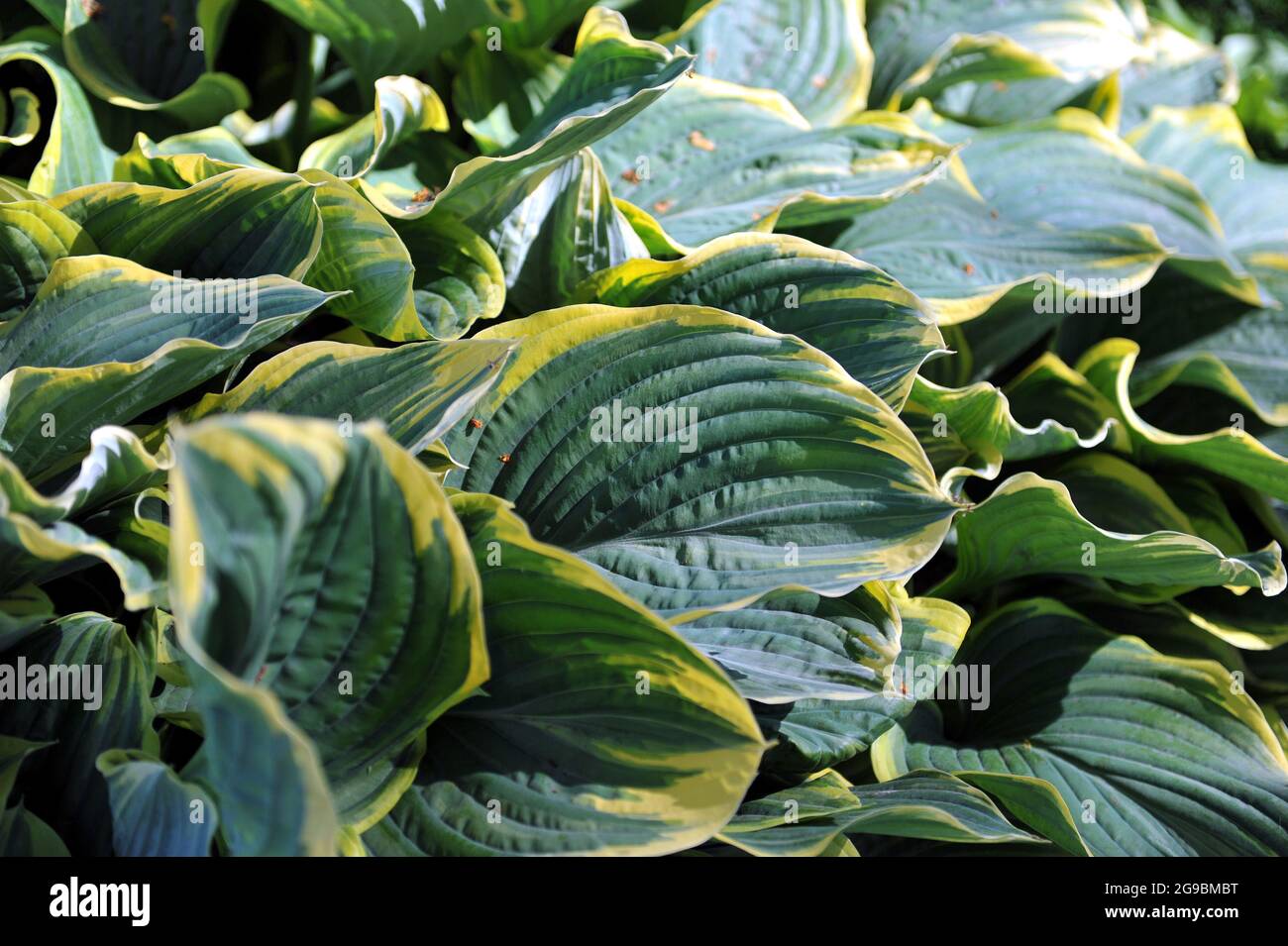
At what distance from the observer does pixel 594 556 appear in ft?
2.63

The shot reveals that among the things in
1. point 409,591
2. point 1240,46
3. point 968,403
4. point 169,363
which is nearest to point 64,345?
point 169,363

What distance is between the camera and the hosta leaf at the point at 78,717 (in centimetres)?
71

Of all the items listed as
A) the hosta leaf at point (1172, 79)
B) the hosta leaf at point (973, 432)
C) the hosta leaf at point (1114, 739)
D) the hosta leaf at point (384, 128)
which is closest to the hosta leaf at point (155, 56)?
the hosta leaf at point (384, 128)

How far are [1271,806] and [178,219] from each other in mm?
1004

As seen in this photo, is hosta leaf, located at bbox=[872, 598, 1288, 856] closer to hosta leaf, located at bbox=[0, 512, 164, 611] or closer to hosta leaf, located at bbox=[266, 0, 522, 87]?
hosta leaf, located at bbox=[0, 512, 164, 611]

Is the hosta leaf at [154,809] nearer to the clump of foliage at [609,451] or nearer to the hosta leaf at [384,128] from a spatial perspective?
the clump of foliage at [609,451]

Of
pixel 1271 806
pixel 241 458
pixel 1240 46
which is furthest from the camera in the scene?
pixel 1240 46

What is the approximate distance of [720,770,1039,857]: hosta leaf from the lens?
74 cm

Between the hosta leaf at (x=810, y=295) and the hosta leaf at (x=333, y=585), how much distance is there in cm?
39

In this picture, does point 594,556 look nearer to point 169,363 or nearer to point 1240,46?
point 169,363

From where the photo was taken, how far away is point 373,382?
2.49 feet

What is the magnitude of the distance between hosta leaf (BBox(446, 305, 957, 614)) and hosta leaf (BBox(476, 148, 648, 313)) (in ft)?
0.53

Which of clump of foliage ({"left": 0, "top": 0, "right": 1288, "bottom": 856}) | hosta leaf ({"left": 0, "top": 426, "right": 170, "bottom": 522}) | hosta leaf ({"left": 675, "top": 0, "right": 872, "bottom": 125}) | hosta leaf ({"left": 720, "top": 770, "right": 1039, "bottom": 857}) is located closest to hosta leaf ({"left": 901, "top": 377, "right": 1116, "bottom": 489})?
clump of foliage ({"left": 0, "top": 0, "right": 1288, "bottom": 856})
